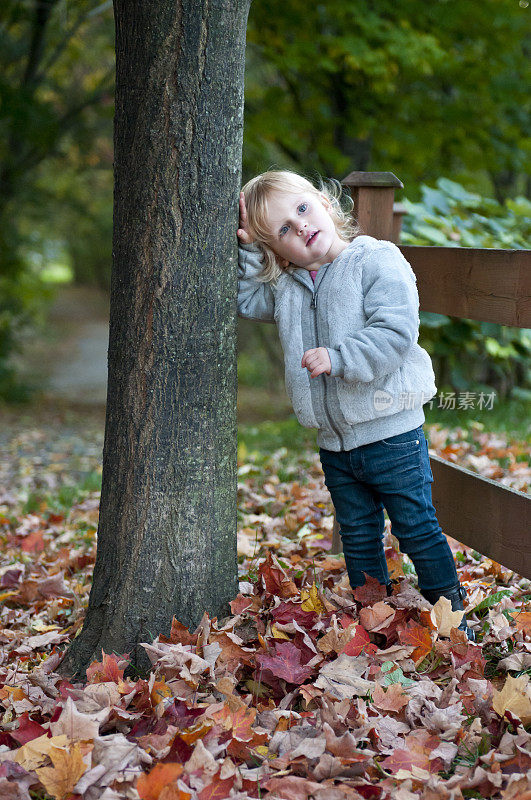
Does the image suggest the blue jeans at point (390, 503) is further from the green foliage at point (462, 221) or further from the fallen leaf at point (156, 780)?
the green foliage at point (462, 221)

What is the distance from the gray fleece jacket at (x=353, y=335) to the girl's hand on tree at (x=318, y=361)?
0.02 metres

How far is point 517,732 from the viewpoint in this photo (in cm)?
188

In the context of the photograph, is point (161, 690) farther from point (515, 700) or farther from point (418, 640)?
point (515, 700)

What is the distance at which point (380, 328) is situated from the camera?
7.28ft

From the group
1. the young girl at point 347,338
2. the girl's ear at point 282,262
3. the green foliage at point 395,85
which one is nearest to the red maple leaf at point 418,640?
the young girl at point 347,338

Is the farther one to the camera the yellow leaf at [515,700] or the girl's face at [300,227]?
the girl's face at [300,227]

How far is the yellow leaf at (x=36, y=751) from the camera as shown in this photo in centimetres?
182

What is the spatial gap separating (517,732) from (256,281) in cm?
156

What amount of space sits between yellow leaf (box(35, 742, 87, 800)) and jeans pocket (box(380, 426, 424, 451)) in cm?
128

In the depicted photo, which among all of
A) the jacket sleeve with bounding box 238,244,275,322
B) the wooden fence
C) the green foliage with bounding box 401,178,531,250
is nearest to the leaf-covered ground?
the wooden fence

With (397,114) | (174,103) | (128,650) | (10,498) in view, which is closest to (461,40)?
(397,114)

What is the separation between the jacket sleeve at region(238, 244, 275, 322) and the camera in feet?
7.97

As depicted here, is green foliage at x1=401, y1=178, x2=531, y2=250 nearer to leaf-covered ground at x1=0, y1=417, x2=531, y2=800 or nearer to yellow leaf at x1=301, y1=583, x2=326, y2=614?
leaf-covered ground at x1=0, y1=417, x2=531, y2=800

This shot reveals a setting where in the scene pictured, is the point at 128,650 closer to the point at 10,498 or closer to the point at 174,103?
the point at 174,103
